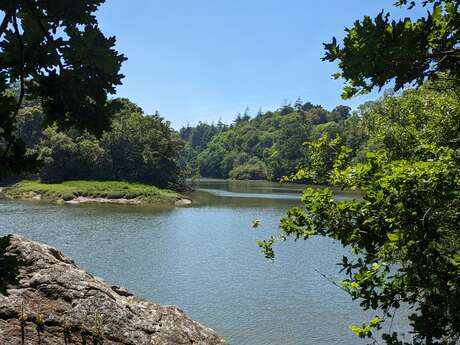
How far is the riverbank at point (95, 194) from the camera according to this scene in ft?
270

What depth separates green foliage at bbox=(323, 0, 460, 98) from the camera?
545 cm

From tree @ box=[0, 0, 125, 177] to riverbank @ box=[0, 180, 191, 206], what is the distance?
7667cm

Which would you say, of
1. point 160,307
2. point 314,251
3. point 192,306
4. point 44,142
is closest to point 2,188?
point 44,142

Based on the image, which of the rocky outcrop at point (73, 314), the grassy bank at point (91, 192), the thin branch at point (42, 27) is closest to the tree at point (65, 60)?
the thin branch at point (42, 27)

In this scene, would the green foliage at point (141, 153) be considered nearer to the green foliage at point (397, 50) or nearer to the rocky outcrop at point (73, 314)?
the rocky outcrop at point (73, 314)

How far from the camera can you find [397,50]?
5363mm

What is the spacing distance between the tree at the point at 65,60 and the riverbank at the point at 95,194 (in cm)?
7667

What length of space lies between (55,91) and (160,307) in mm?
11421

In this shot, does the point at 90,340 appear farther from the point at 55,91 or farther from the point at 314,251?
the point at 314,251

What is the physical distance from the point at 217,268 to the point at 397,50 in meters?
30.5

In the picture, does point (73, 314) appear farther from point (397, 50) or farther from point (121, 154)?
point (121, 154)

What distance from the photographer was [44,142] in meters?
96.7

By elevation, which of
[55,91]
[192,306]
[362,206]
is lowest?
[192,306]

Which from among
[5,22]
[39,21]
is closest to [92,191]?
[39,21]
